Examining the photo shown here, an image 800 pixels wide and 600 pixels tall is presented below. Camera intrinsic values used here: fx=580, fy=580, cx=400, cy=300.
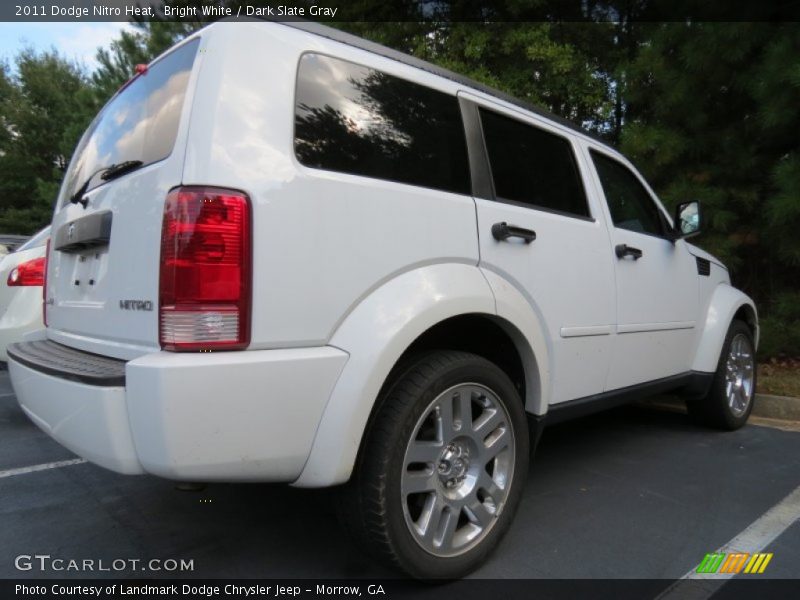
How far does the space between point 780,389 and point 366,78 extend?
4.57 metres

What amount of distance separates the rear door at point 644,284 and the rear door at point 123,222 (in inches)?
87.8

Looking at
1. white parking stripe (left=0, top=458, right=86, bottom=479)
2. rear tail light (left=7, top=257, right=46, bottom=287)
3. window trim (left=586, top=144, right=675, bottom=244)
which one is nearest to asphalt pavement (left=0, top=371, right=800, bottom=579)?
white parking stripe (left=0, top=458, right=86, bottom=479)

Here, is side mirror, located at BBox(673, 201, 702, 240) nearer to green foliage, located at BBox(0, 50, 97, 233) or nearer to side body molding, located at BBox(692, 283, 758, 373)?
side body molding, located at BBox(692, 283, 758, 373)

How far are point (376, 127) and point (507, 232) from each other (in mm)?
686

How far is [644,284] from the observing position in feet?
10.7

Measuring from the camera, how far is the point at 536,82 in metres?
6.96

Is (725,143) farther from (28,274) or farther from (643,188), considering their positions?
(28,274)

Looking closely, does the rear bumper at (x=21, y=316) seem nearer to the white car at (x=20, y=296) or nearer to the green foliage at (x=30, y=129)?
the white car at (x=20, y=296)

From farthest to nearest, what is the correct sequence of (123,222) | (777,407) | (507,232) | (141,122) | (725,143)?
(725,143)
(777,407)
(507,232)
(141,122)
(123,222)

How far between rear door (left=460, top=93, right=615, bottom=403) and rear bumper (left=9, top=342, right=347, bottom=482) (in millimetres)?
937

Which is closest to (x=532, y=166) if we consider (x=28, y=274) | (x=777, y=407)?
(x=777, y=407)

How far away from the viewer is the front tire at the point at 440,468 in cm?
190

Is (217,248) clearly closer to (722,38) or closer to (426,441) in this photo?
(426,441)

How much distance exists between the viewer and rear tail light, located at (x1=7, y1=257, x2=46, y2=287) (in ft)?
13.4
